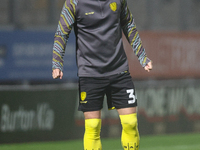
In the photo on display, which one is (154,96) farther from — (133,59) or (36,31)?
(36,31)

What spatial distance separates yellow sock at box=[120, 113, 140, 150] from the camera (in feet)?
12.3

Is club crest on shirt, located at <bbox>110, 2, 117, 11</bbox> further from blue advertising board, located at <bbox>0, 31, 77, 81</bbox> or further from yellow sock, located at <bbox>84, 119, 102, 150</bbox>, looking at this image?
blue advertising board, located at <bbox>0, 31, 77, 81</bbox>

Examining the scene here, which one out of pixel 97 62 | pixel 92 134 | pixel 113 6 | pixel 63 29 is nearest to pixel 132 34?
pixel 113 6

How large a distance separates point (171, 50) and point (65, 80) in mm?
2193

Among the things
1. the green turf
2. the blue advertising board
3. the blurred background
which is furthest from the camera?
the blue advertising board

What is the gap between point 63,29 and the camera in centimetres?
374

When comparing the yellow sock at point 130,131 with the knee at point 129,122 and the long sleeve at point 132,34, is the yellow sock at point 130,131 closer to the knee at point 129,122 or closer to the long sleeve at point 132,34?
the knee at point 129,122

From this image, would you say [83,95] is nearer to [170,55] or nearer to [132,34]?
[132,34]

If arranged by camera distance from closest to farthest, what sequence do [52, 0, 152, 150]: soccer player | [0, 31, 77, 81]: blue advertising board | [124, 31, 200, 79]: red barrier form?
[52, 0, 152, 150]: soccer player → [0, 31, 77, 81]: blue advertising board → [124, 31, 200, 79]: red barrier

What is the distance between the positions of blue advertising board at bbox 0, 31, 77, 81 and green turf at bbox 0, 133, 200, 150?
1.13 metres

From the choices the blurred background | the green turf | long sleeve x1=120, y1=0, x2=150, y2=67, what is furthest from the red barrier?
long sleeve x1=120, y1=0, x2=150, y2=67

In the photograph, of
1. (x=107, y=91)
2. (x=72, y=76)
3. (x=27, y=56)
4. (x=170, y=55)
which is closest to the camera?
(x=107, y=91)

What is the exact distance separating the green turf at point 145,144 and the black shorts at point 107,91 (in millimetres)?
2953

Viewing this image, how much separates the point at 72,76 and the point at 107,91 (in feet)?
12.9
